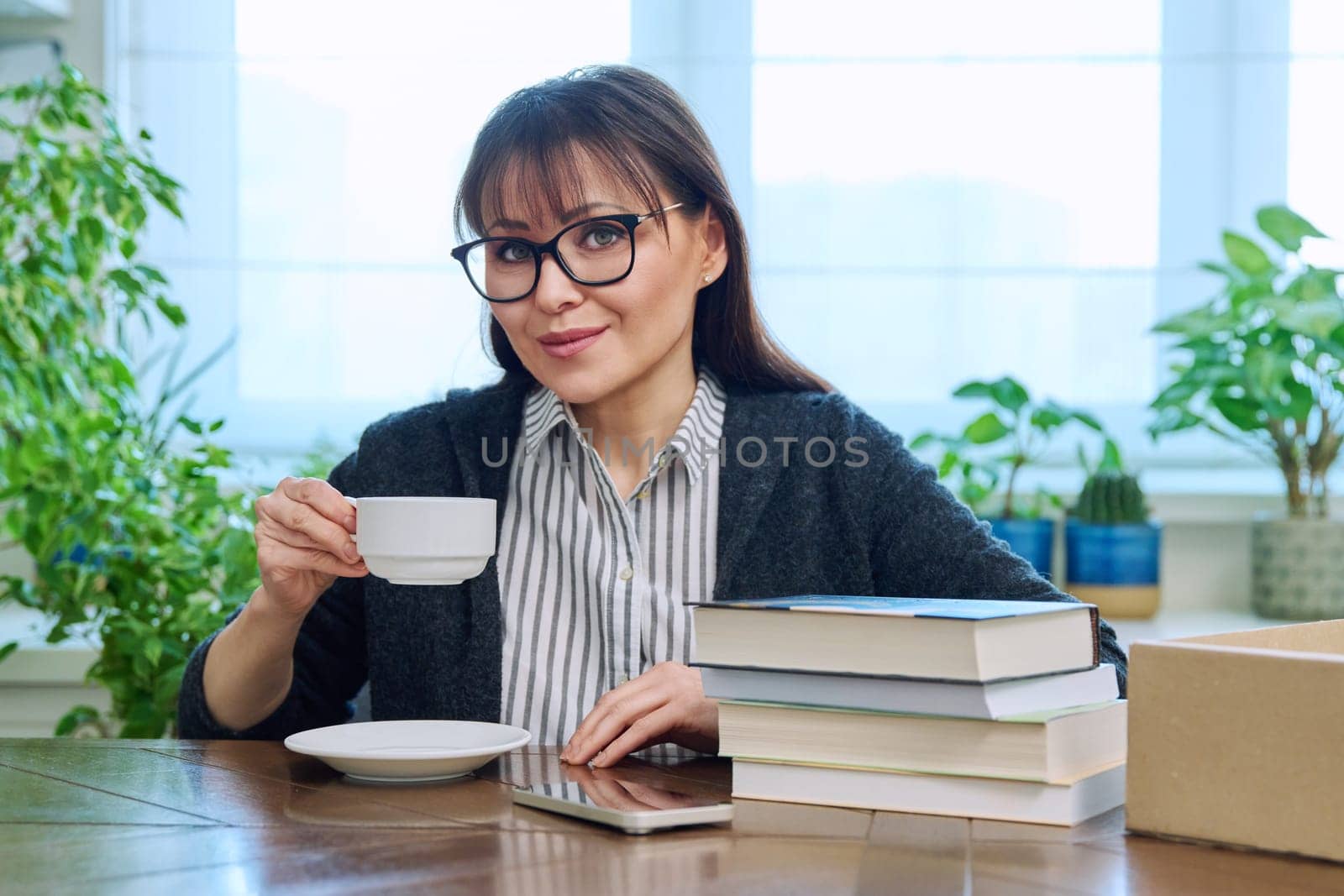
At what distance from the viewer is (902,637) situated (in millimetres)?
842

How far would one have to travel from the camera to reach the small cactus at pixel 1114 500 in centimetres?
230

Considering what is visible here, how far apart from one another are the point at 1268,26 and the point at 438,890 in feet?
7.82

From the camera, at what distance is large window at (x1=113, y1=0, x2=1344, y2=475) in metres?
2.52

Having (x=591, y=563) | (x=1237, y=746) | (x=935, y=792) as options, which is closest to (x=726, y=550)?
(x=591, y=563)

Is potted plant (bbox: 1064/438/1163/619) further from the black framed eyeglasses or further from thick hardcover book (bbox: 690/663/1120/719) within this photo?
thick hardcover book (bbox: 690/663/1120/719)

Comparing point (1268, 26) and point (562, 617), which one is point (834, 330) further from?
point (562, 617)

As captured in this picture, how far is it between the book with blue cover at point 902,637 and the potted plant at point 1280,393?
4.84 ft

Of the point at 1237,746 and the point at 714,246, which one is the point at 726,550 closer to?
the point at 714,246

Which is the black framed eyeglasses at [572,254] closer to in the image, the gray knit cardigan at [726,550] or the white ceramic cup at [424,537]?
the gray knit cardigan at [726,550]

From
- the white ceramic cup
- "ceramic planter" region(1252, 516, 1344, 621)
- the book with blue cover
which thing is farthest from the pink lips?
"ceramic planter" region(1252, 516, 1344, 621)

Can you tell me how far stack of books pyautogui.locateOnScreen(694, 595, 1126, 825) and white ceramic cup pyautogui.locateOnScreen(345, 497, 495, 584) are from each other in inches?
7.3

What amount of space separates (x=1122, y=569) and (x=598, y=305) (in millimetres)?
1256

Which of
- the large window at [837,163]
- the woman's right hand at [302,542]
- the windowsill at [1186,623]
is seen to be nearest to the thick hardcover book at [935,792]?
the woman's right hand at [302,542]

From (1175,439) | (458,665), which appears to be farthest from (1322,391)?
(458,665)
